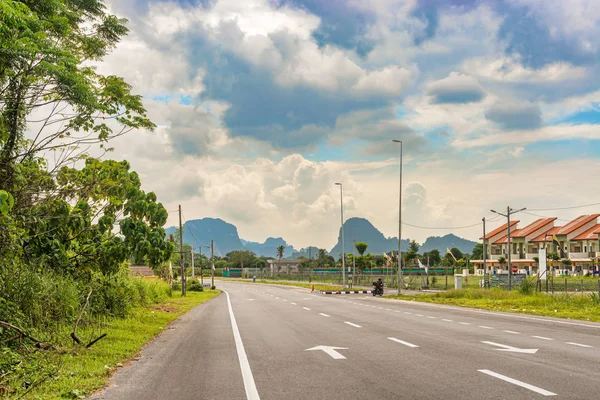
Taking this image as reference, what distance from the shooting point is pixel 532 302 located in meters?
30.0

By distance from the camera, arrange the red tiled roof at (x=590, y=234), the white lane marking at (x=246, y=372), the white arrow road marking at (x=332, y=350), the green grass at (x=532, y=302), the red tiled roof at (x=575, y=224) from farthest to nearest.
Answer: the red tiled roof at (x=575, y=224), the red tiled roof at (x=590, y=234), the green grass at (x=532, y=302), the white arrow road marking at (x=332, y=350), the white lane marking at (x=246, y=372)

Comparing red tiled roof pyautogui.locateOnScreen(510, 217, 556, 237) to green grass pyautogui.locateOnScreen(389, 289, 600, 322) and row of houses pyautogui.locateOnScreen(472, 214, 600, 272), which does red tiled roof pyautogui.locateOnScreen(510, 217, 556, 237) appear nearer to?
row of houses pyautogui.locateOnScreen(472, 214, 600, 272)

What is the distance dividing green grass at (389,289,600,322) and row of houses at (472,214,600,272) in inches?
2167

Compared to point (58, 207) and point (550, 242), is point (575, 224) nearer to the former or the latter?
point (550, 242)

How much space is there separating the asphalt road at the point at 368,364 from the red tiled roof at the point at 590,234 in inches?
3364

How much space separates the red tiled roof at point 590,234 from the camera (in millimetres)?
92938

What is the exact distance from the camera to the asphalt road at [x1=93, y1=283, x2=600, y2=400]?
7.80 meters

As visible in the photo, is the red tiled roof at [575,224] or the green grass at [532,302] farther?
the red tiled roof at [575,224]

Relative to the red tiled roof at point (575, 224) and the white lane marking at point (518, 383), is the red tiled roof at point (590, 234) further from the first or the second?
the white lane marking at point (518, 383)

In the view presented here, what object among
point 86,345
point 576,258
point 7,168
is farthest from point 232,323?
point 576,258

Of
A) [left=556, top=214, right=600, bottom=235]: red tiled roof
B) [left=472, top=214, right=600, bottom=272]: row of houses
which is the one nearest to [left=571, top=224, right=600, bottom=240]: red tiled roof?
[left=472, top=214, right=600, bottom=272]: row of houses

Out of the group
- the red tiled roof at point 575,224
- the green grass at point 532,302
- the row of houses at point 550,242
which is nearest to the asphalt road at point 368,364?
the green grass at point 532,302

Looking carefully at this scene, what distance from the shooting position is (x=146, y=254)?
16.9 m

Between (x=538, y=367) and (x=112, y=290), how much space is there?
14078 mm
